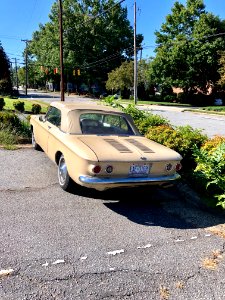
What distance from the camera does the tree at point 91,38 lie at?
189ft

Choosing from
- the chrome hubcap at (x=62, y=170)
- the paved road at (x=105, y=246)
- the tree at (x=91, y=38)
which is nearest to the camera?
the paved road at (x=105, y=246)

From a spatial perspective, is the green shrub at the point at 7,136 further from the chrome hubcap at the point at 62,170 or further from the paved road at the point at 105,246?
the chrome hubcap at the point at 62,170

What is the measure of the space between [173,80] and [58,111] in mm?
37342

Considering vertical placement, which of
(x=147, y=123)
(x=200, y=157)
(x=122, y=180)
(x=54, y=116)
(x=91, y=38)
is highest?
(x=91, y=38)

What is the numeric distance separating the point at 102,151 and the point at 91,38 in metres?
58.4

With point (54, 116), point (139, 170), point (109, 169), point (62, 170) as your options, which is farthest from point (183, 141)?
point (54, 116)

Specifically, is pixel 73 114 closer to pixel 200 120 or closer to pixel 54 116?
pixel 54 116

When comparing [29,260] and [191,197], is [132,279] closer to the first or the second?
[29,260]

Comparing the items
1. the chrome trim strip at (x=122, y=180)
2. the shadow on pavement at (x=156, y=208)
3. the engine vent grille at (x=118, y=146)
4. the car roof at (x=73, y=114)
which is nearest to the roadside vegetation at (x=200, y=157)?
the shadow on pavement at (x=156, y=208)

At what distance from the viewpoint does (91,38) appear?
59219 millimetres

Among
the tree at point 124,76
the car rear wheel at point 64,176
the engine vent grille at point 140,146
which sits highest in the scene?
the tree at point 124,76

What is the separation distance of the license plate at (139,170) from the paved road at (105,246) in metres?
0.58

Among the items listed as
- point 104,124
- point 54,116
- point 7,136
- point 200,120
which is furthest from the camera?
point 200,120

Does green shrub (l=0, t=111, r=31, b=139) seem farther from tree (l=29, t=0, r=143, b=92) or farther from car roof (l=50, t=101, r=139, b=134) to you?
tree (l=29, t=0, r=143, b=92)
